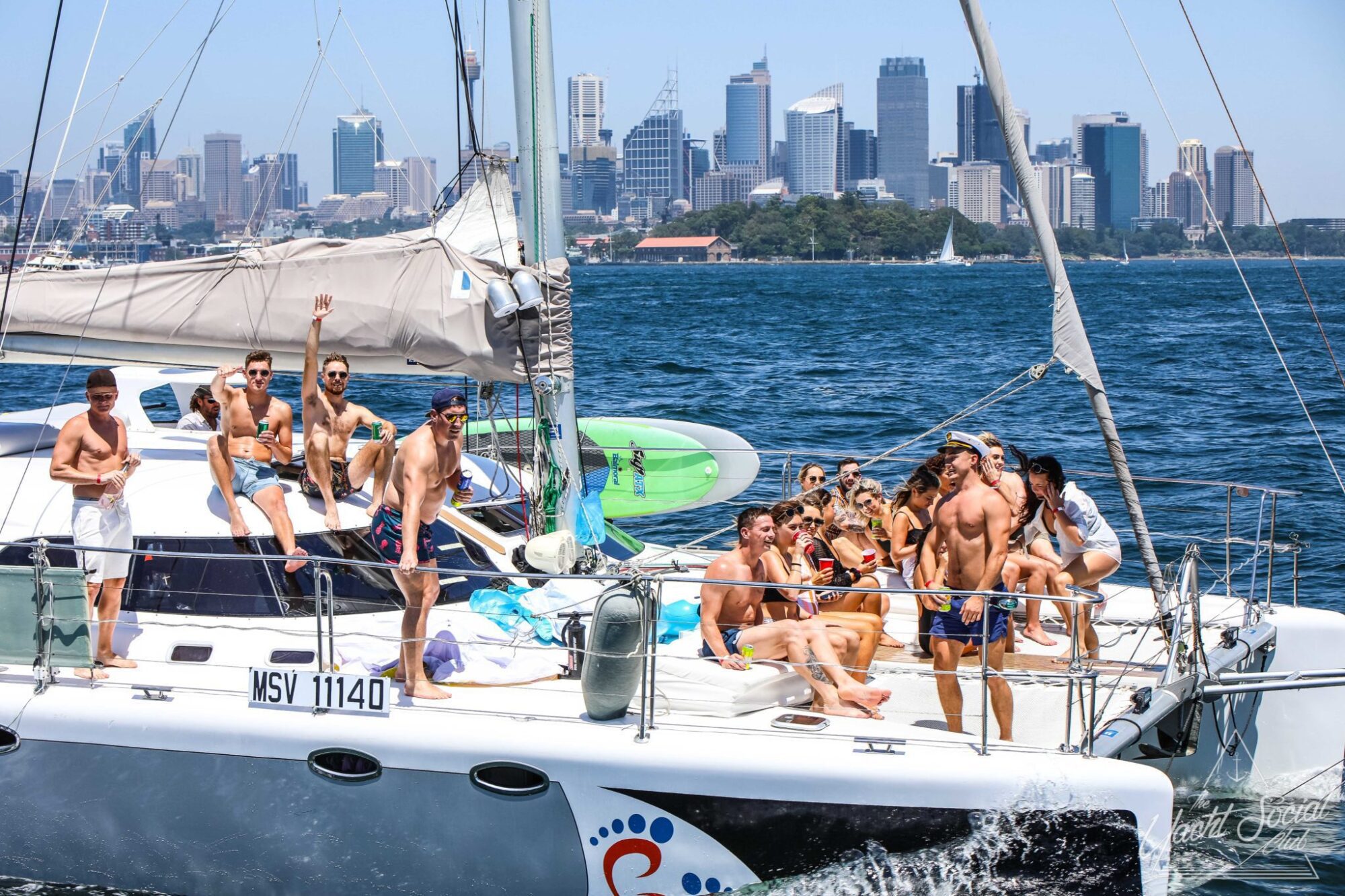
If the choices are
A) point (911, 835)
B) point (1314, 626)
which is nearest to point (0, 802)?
point (911, 835)

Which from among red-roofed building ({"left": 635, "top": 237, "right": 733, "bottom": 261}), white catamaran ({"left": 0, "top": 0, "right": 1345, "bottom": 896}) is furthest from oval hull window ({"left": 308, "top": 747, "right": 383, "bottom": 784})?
red-roofed building ({"left": 635, "top": 237, "right": 733, "bottom": 261})

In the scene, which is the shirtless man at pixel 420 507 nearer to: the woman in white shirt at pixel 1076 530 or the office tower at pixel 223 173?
the woman in white shirt at pixel 1076 530

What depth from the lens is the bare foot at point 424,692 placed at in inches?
269

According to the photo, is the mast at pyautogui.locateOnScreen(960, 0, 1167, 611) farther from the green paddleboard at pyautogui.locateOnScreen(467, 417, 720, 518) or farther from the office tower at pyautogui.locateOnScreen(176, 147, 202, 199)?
the office tower at pyautogui.locateOnScreen(176, 147, 202, 199)

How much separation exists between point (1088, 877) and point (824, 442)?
15911 mm

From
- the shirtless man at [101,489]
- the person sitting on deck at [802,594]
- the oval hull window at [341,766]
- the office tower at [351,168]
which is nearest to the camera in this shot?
the oval hull window at [341,766]

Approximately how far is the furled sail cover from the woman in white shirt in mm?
2746

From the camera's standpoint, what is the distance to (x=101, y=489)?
7281 millimetres

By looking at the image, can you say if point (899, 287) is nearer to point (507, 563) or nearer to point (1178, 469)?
point (1178, 469)

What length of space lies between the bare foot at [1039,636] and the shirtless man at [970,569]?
1346mm

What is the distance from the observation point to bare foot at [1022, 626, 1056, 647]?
8.04 m

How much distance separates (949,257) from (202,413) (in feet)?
507

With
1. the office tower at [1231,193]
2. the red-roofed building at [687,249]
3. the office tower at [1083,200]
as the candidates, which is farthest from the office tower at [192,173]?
the office tower at [1083,200]

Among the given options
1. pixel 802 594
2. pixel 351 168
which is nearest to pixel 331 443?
pixel 802 594
